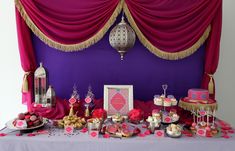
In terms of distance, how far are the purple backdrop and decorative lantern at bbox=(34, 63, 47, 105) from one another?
9 centimetres

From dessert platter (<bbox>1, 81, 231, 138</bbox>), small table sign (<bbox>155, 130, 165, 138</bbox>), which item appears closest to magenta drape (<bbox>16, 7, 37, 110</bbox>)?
dessert platter (<bbox>1, 81, 231, 138</bbox>)

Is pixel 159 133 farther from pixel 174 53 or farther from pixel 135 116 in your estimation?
pixel 174 53

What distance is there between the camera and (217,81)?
220 centimetres

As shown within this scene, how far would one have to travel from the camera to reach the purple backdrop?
6.89 feet

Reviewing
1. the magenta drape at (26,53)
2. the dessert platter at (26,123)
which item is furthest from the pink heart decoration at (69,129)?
the magenta drape at (26,53)

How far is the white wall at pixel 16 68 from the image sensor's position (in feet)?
7.09

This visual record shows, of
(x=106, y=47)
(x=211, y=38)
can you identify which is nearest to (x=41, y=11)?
(x=106, y=47)

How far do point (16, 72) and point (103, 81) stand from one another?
0.92 meters

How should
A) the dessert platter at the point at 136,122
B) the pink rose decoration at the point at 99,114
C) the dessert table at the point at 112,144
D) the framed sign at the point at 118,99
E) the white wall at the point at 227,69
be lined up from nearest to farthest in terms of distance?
the dessert table at the point at 112,144 → the dessert platter at the point at 136,122 → the pink rose decoration at the point at 99,114 → the framed sign at the point at 118,99 → the white wall at the point at 227,69

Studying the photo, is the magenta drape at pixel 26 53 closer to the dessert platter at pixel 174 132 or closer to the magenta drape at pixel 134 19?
the magenta drape at pixel 134 19

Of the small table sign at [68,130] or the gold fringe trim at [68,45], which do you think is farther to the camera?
the gold fringe trim at [68,45]

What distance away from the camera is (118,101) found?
6.30ft

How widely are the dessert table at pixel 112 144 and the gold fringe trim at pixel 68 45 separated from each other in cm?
82

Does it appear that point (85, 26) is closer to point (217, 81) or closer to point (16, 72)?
point (16, 72)
